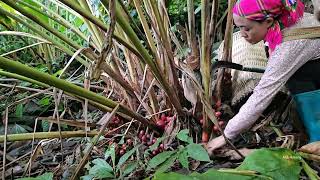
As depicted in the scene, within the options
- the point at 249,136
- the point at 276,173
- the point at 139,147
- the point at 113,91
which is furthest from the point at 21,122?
the point at 276,173

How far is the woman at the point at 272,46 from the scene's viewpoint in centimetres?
→ 99

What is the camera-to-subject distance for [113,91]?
1.45 m

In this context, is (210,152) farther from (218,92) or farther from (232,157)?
(218,92)

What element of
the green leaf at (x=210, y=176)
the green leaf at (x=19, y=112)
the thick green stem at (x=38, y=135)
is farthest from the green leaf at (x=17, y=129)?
the green leaf at (x=210, y=176)

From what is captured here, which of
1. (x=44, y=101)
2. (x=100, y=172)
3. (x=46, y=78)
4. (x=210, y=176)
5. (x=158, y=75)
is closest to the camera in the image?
(x=210, y=176)

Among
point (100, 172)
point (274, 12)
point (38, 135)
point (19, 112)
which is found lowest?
point (100, 172)

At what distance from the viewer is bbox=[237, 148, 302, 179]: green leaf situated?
665 millimetres

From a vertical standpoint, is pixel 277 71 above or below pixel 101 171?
above

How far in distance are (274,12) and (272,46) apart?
0.08 metres

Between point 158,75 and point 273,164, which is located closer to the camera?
point 273,164

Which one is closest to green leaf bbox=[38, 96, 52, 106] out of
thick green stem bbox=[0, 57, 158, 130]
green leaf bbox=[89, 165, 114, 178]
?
thick green stem bbox=[0, 57, 158, 130]

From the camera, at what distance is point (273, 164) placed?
2.23 ft

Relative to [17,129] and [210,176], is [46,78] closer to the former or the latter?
[210,176]

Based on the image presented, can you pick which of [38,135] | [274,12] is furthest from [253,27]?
[38,135]
